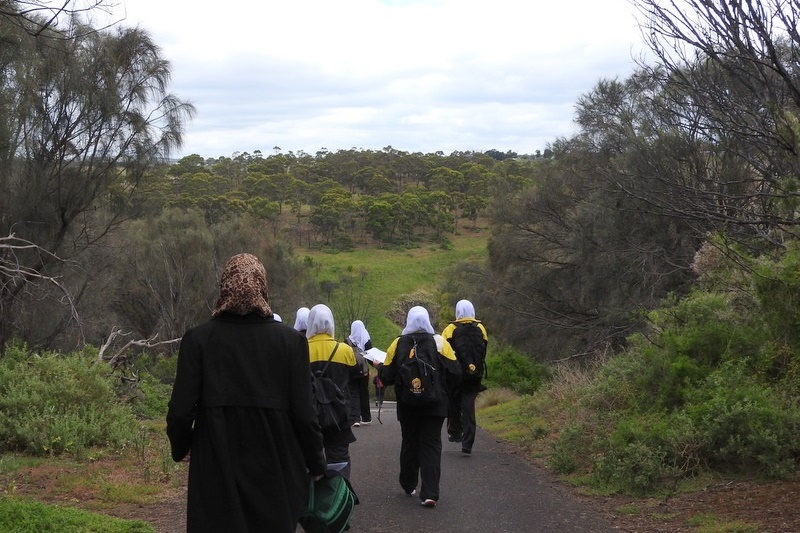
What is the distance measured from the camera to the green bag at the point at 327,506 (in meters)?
5.12

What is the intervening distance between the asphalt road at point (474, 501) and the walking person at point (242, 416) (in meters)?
3.18

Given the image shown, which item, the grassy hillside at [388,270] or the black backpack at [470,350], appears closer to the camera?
the black backpack at [470,350]

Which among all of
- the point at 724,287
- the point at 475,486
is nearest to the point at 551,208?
the point at 724,287

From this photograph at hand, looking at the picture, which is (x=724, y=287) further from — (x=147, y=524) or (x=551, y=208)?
(x=551, y=208)

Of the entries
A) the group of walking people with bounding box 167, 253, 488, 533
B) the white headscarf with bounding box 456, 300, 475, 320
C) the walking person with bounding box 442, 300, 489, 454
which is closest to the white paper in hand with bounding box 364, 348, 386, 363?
the walking person with bounding box 442, 300, 489, 454

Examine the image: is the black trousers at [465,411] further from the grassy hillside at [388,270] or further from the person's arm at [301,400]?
the grassy hillside at [388,270]

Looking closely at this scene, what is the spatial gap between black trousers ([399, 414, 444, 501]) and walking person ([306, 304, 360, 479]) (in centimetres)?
122

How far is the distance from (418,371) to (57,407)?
543 cm

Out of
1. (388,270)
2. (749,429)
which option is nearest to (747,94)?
(749,429)

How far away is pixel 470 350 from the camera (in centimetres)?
1162

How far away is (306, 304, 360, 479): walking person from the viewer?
24.4ft

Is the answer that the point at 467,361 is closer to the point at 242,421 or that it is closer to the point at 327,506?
the point at 327,506

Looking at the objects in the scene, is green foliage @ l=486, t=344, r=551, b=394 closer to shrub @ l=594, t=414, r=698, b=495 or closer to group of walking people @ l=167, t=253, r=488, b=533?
shrub @ l=594, t=414, r=698, b=495

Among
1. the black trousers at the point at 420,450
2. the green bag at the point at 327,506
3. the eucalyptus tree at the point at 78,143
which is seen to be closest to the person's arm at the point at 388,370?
the black trousers at the point at 420,450
